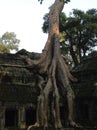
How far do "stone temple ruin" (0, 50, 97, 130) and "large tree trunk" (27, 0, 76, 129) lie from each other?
3.75 ft

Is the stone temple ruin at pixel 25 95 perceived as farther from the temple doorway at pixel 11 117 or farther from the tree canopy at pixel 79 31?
the tree canopy at pixel 79 31

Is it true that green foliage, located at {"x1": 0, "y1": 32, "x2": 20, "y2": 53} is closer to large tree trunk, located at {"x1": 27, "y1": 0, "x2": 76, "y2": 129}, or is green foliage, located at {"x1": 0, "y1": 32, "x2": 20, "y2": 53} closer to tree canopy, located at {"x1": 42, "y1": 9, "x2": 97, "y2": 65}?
tree canopy, located at {"x1": 42, "y1": 9, "x2": 97, "y2": 65}

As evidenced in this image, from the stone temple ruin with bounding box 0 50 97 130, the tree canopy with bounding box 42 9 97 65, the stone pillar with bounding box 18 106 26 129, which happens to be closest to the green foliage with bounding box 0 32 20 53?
the tree canopy with bounding box 42 9 97 65

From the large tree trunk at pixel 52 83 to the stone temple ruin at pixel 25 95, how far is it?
1144 millimetres

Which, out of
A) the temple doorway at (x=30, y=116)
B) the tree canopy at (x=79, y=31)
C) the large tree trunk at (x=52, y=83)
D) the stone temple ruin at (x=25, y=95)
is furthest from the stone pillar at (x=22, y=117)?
the tree canopy at (x=79, y=31)

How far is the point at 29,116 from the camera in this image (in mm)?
20750

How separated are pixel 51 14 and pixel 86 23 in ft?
44.3

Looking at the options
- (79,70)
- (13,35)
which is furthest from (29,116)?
(13,35)

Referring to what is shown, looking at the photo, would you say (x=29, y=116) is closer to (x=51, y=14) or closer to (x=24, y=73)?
(x=24, y=73)

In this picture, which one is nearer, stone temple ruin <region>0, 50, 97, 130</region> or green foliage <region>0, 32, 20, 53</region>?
stone temple ruin <region>0, 50, 97, 130</region>

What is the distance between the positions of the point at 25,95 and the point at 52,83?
78.5 inches

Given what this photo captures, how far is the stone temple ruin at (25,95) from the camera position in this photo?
19047 mm

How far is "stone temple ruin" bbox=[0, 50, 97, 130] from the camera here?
62.5 feet

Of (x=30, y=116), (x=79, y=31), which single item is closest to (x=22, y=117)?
(x=30, y=116)
